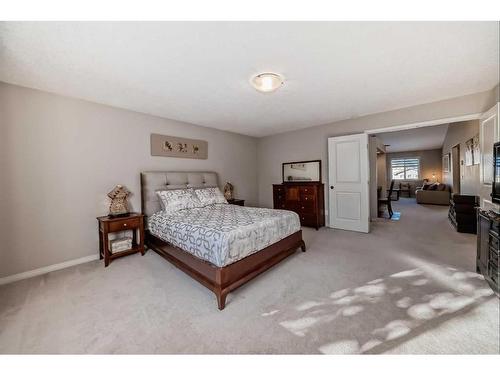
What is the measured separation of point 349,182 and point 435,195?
19.0ft

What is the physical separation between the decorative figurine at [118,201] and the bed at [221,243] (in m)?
0.32

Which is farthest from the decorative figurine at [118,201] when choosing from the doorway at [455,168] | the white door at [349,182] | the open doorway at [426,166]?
the doorway at [455,168]

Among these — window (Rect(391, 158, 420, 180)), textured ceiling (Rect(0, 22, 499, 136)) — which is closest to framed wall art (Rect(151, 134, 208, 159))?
textured ceiling (Rect(0, 22, 499, 136))

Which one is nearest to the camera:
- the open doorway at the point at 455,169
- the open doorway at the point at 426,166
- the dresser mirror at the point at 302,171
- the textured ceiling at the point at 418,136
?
the dresser mirror at the point at 302,171

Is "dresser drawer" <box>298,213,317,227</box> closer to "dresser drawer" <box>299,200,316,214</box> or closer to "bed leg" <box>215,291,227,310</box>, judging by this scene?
"dresser drawer" <box>299,200,316,214</box>

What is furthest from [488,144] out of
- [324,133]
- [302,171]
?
[302,171]

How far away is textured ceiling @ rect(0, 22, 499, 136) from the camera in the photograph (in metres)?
1.52

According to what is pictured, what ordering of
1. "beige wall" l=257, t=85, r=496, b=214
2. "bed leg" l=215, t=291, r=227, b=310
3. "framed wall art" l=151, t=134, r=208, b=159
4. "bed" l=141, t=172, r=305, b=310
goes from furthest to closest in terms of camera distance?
"framed wall art" l=151, t=134, r=208, b=159
"beige wall" l=257, t=85, r=496, b=214
"bed" l=141, t=172, r=305, b=310
"bed leg" l=215, t=291, r=227, b=310

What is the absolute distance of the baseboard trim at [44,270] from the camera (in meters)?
2.26

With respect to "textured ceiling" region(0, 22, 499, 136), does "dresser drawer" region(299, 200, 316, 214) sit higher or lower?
lower

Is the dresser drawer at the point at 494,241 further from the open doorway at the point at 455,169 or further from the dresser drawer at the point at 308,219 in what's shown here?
the open doorway at the point at 455,169

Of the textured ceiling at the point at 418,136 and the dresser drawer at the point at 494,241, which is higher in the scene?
the textured ceiling at the point at 418,136

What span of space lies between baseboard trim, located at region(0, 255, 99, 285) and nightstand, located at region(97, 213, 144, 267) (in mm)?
167
